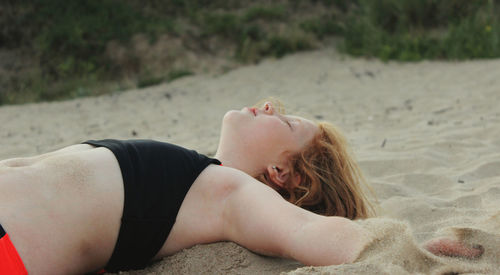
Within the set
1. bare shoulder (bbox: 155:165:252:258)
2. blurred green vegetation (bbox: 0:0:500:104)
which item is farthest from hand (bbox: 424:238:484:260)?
blurred green vegetation (bbox: 0:0:500:104)

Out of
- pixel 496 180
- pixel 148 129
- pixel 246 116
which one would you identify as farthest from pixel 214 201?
pixel 148 129

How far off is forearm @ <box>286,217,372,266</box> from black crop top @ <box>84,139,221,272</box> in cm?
49

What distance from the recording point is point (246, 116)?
7.55ft

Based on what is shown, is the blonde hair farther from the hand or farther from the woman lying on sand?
the hand

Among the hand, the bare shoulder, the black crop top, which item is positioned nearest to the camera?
the hand

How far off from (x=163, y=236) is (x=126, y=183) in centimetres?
25

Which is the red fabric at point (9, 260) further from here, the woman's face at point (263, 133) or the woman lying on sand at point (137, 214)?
the woman's face at point (263, 133)

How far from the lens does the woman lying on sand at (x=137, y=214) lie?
162cm

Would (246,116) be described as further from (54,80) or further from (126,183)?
(54,80)

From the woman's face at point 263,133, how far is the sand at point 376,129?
1.79 ft

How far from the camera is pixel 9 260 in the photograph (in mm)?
1538

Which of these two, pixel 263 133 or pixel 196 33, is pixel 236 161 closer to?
pixel 263 133

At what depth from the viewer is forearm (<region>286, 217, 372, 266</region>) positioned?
5.21ft

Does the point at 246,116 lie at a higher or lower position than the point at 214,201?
higher
